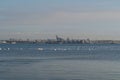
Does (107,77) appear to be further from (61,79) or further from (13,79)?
(13,79)

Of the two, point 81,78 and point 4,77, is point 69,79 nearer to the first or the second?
point 81,78

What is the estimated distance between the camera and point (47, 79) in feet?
123

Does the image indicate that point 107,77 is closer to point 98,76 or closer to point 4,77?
point 98,76

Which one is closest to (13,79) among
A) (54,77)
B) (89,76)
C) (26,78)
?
(26,78)

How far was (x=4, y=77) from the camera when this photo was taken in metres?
39.5

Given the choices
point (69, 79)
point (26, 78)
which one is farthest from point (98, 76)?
point (26, 78)

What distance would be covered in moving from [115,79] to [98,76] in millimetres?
3195

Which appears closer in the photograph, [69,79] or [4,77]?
[69,79]

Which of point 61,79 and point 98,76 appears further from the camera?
point 98,76

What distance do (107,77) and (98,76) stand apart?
1302 mm

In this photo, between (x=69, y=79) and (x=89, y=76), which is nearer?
(x=69, y=79)

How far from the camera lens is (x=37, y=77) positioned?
39.2m

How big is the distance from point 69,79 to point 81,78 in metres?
1.25

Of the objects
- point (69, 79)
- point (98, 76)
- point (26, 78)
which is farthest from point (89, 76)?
point (26, 78)
